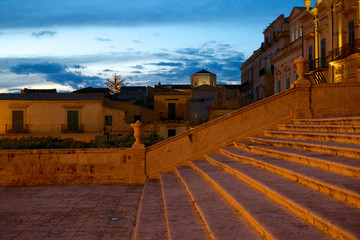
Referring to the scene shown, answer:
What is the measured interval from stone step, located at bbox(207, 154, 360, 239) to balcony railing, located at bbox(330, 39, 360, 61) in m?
16.2

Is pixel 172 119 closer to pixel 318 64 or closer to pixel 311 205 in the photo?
pixel 318 64

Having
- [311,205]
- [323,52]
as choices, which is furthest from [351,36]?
[311,205]

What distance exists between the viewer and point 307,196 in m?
4.20

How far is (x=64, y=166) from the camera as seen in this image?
10.7 meters

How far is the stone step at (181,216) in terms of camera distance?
4388 millimetres

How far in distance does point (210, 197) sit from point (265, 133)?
487 cm

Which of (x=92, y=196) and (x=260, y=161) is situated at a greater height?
(x=260, y=161)

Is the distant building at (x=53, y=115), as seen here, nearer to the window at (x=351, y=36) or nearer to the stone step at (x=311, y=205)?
the window at (x=351, y=36)

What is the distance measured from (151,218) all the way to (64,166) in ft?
19.0

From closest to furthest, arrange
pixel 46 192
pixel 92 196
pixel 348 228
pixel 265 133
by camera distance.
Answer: pixel 348 228
pixel 92 196
pixel 46 192
pixel 265 133

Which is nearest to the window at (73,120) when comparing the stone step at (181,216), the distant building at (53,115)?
the distant building at (53,115)

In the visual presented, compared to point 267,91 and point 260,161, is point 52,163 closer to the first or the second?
point 260,161

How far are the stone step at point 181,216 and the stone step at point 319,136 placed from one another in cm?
295

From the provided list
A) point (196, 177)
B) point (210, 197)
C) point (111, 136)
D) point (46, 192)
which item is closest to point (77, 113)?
point (111, 136)
